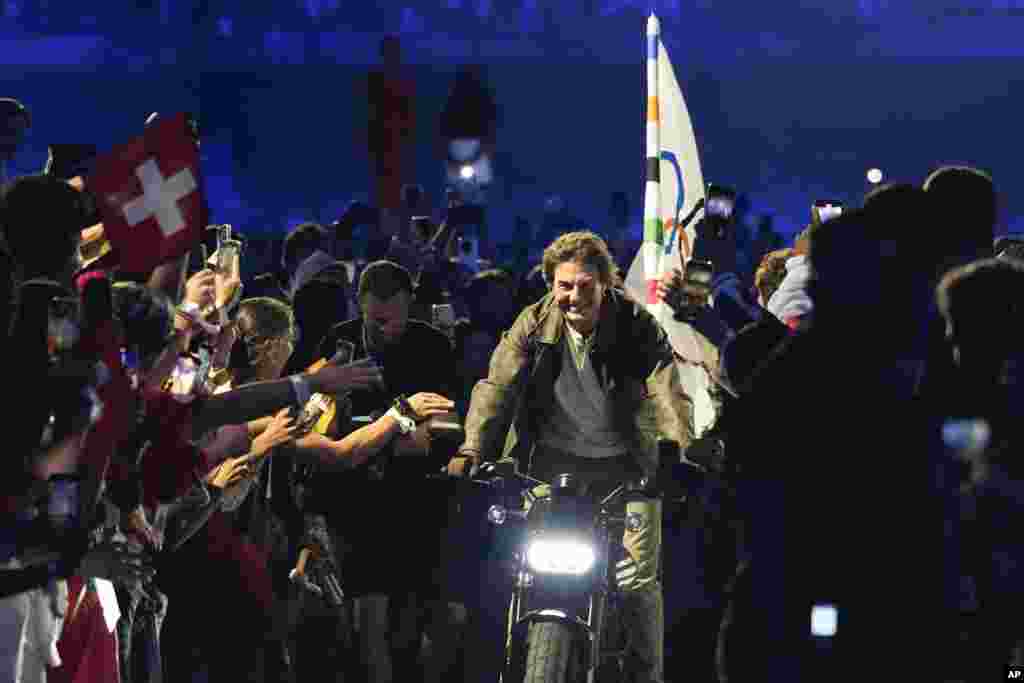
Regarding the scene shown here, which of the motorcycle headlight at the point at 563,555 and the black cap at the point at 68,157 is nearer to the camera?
the motorcycle headlight at the point at 563,555

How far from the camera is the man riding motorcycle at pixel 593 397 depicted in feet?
28.9

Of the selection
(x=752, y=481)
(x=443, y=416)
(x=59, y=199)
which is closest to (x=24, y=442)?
(x=59, y=199)

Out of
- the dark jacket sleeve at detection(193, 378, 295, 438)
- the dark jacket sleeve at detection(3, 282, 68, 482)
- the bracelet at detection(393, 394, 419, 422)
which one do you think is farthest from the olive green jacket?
the dark jacket sleeve at detection(3, 282, 68, 482)

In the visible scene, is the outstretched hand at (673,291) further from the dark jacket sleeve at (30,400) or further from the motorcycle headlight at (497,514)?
the dark jacket sleeve at (30,400)

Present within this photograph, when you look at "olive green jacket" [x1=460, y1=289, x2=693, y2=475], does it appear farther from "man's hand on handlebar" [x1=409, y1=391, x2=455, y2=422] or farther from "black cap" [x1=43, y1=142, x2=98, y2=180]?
"black cap" [x1=43, y1=142, x2=98, y2=180]

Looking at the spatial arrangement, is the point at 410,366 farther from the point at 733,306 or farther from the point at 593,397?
the point at 733,306

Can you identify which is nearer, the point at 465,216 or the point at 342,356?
the point at 342,356

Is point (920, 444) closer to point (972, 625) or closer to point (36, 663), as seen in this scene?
point (972, 625)

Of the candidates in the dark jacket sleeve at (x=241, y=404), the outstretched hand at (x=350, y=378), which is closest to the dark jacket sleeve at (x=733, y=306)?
the outstretched hand at (x=350, y=378)

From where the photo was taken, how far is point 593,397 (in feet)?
29.3

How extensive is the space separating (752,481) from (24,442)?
1.82 m

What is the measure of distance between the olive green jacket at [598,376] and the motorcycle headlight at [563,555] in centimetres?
85

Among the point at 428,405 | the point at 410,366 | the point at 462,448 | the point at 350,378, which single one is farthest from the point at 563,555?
the point at 350,378

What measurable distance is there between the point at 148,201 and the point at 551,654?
106 inches
